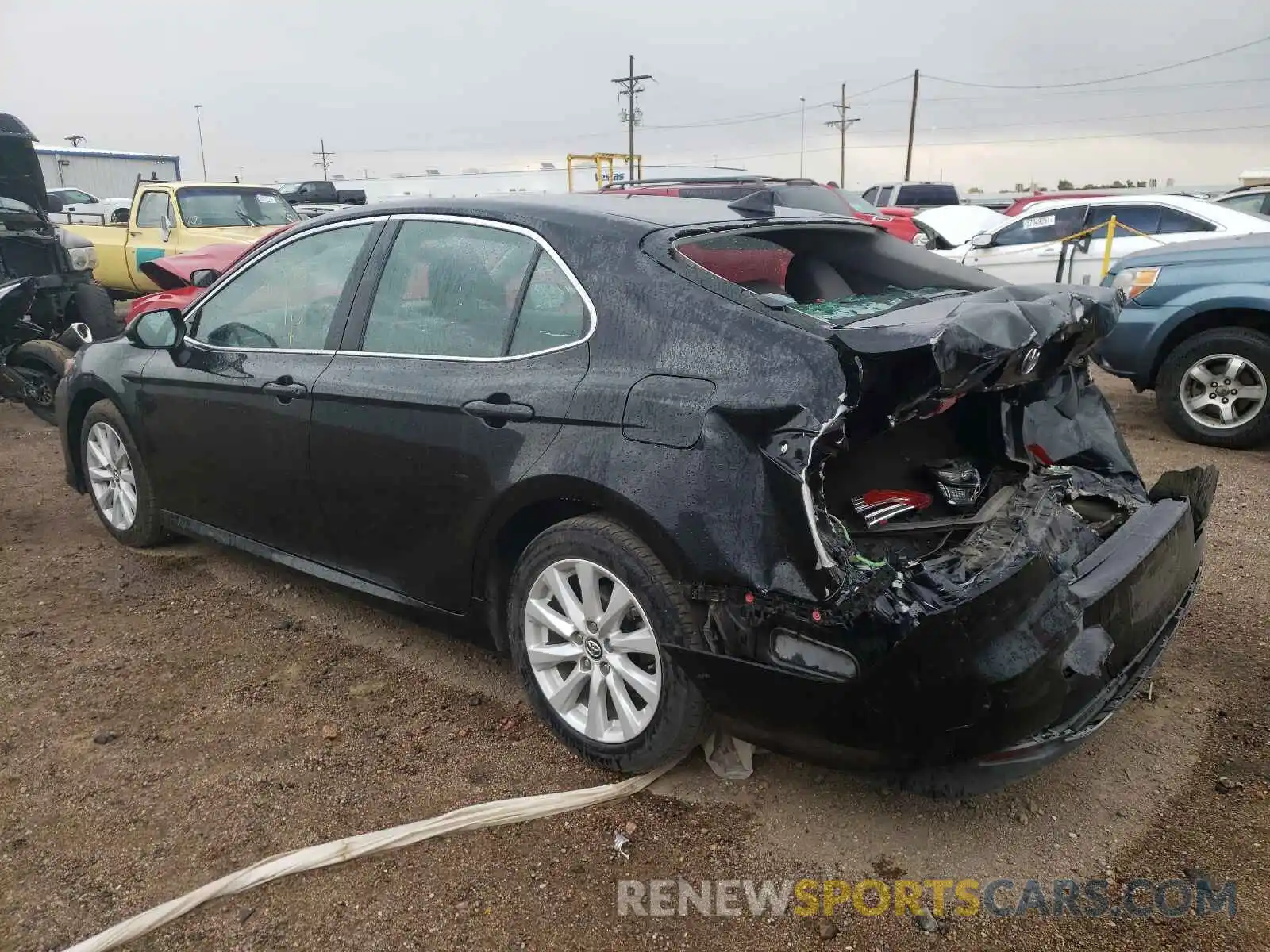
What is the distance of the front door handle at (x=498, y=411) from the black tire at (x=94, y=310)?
6.59 metres

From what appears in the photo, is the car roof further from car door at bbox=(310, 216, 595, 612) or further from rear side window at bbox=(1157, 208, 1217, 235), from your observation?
rear side window at bbox=(1157, 208, 1217, 235)

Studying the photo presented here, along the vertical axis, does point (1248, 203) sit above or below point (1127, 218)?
above

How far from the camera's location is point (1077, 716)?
7.82 ft

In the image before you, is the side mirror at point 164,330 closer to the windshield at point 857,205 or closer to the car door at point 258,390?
the car door at point 258,390

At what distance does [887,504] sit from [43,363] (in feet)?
22.8

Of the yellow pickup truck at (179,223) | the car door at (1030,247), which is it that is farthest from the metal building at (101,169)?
the car door at (1030,247)

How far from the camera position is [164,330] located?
406 cm

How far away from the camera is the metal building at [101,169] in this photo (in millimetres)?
33500

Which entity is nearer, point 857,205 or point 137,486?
point 137,486

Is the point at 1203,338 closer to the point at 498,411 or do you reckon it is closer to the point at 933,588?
the point at 933,588

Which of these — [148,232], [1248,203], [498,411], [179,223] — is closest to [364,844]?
[498,411]

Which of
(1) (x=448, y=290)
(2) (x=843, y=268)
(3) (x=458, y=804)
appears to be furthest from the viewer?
(2) (x=843, y=268)

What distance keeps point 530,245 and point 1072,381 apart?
1.99 meters

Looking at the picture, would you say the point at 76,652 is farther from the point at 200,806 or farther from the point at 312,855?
the point at 312,855
